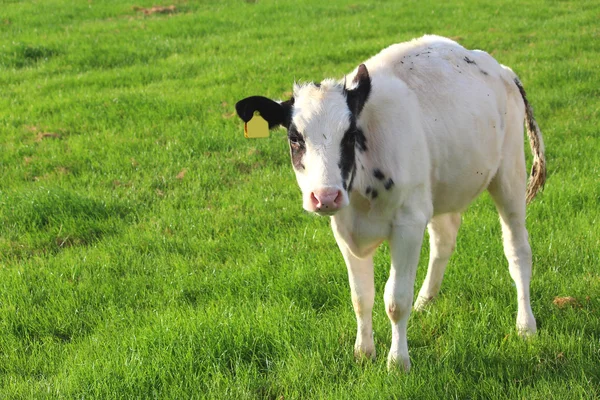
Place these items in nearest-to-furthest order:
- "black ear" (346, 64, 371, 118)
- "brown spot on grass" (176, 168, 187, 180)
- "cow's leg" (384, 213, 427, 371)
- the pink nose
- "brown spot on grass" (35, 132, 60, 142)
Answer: the pink nose → "black ear" (346, 64, 371, 118) → "cow's leg" (384, 213, 427, 371) → "brown spot on grass" (176, 168, 187, 180) → "brown spot on grass" (35, 132, 60, 142)

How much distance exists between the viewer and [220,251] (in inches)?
281

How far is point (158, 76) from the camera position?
45.0 feet

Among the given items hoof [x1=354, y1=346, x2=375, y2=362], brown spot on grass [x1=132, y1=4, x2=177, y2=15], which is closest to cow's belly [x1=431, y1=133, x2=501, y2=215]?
hoof [x1=354, y1=346, x2=375, y2=362]

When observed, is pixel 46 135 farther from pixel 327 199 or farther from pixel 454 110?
pixel 327 199

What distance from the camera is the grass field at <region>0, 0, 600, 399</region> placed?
4785 mm

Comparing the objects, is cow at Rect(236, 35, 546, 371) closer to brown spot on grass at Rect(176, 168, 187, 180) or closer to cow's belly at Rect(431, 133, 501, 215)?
cow's belly at Rect(431, 133, 501, 215)

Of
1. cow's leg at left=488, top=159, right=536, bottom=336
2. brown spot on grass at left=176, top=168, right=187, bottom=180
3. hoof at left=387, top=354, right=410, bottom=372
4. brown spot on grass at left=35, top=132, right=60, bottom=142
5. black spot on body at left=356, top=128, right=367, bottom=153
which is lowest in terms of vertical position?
brown spot on grass at left=176, top=168, right=187, bottom=180

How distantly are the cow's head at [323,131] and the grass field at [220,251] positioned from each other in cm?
128

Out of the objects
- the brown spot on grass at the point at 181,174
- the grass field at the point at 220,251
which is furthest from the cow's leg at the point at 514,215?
the brown spot on grass at the point at 181,174

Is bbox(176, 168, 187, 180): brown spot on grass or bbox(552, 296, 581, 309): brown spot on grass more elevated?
bbox(552, 296, 581, 309): brown spot on grass

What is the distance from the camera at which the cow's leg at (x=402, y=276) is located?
15.3 ft

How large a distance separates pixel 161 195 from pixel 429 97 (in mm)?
4443

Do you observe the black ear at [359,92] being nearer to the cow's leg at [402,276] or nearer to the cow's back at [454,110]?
the cow's back at [454,110]

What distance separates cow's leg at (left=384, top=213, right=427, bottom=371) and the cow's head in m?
0.52
